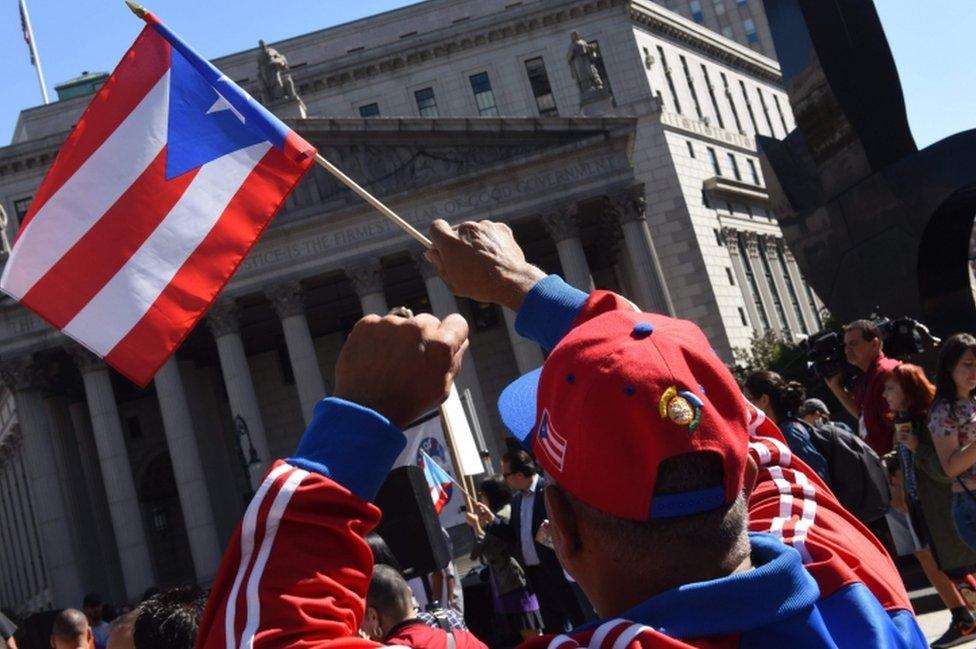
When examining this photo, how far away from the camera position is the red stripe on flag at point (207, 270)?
19.3 ft

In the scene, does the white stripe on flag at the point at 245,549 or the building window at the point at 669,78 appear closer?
the white stripe on flag at the point at 245,549

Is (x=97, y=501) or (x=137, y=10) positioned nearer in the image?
(x=137, y=10)

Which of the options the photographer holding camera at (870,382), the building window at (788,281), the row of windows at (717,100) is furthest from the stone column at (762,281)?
the photographer holding camera at (870,382)

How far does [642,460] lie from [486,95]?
64.2 meters

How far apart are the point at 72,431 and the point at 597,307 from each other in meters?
55.6

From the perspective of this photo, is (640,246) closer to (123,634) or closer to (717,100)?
(717,100)

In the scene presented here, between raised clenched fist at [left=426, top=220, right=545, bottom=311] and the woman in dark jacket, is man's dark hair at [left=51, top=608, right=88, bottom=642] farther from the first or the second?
raised clenched fist at [left=426, top=220, right=545, bottom=311]

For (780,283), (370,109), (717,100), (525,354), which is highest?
(370,109)

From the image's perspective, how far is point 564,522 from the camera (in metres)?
2.18

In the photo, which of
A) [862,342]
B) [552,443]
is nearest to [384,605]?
[552,443]

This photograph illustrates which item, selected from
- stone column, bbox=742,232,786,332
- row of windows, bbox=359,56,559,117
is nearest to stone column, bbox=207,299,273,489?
row of windows, bbox=359,56,559,117

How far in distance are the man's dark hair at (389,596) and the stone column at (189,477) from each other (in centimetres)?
4216

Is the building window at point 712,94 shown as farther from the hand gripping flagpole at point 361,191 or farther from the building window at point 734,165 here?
the hand gripping flagpole at point 361,191

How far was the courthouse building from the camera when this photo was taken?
48.7m
